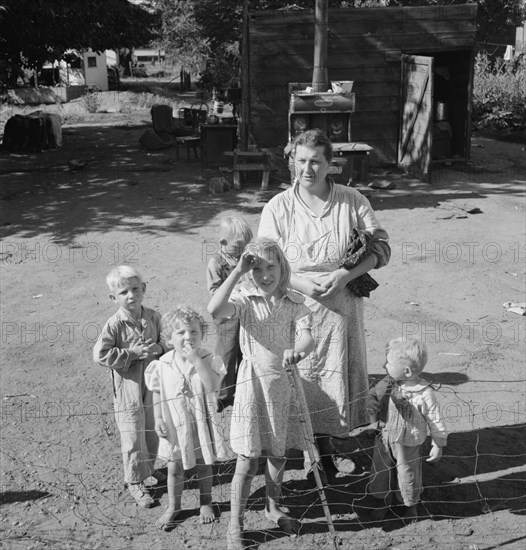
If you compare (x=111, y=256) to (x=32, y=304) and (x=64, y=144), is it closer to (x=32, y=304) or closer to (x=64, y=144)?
(x=32, y=304)

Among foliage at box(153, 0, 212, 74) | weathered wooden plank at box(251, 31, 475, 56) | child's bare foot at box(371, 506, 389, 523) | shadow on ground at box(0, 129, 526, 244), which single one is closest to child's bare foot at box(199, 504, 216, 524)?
child's bare foot at box(371, 506, 389, 523)

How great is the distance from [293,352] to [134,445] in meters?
1.28

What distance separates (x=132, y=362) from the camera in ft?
14.9

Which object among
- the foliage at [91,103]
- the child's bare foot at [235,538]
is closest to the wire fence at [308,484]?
the child's bare foot at [235,538]

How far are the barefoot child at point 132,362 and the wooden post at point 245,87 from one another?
381 inches

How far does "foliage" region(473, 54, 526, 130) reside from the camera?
742 inches

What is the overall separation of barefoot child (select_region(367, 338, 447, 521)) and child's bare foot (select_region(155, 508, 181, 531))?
1.09m

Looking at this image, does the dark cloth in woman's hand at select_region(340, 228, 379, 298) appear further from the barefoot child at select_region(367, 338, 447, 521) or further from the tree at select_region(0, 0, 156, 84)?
the tree at select_region(0, 0, 156, 84)

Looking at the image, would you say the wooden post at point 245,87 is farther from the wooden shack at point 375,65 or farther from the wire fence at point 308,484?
the wire fence at point 308,484

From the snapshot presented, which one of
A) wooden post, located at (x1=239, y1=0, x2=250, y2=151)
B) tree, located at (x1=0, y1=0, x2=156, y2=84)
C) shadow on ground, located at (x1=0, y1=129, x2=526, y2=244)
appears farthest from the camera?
tree, located at (x1=0, y1=0, x2=156, y2=84)

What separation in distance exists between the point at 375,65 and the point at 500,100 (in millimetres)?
6899

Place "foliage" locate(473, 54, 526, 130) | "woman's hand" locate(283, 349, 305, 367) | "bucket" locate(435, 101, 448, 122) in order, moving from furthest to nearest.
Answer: "foliage" locate(473, 54, 526, 130), "bucket" locate(435, 101, 448, 122), "woman's hand" locate(283, 349, 305, 367)

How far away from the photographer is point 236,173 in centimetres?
1285

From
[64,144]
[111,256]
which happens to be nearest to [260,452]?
[111,256]
